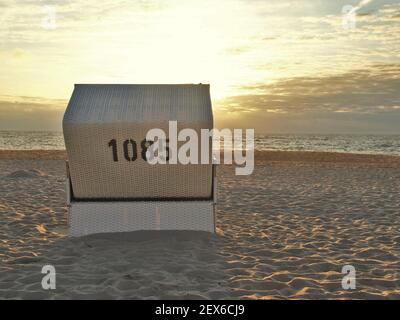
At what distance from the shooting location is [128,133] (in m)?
6.72

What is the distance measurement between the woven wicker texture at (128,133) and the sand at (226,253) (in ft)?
2.85

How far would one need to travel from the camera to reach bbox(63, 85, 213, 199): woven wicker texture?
22.0 ft

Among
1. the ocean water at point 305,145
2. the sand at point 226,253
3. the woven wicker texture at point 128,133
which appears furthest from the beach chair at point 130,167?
the ocean water at point 305,145

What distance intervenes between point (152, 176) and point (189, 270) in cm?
202

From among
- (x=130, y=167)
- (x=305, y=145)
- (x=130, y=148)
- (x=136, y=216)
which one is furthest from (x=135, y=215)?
(x=305, y=145)

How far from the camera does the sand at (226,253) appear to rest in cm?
495

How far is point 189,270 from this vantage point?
18.3 feet

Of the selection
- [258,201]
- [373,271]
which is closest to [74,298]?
[373,271]

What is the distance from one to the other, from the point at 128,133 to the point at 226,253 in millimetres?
2636

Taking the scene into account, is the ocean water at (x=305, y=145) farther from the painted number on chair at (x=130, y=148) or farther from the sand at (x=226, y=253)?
the painted number on chair at (x=130, y=148)

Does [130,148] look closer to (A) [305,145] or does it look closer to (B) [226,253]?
(B) [226,253]

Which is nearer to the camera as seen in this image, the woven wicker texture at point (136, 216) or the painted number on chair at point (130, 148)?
the painted number on chair at point (130, 148)
